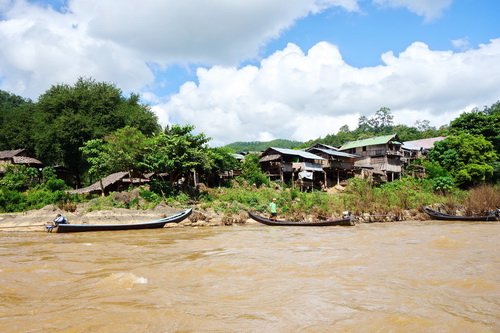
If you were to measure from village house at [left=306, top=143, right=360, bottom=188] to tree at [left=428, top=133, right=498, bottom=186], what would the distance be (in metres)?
8.71

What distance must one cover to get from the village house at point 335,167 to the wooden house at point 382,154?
210 cm

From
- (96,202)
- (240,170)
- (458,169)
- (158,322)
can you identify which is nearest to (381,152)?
(458,169)

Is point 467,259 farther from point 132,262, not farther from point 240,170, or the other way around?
point 240,170

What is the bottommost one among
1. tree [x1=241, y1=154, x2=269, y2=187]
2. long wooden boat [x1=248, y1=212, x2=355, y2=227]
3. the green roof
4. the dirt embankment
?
long wooden boat [x1=248, y1=212, x2=355, y2=227]

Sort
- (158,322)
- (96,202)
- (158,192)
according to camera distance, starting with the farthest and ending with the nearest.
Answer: (158,192) < (96,202) < (158,322)

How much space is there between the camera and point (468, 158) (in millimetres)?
30188

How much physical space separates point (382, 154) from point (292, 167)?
11.5m

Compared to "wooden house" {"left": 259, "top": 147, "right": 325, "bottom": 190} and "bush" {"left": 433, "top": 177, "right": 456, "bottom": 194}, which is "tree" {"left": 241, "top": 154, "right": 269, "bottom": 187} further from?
"bush" {"left": 433, "top": 177, "right": 456, "bottom": 194}

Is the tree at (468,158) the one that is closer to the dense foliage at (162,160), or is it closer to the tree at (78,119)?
the dense foliage at (162,160)

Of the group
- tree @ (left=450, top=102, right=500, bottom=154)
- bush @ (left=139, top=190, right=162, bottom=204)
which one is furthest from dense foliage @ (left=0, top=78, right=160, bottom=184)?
tree @ (left=450, top=102, right=500, bottom=154)

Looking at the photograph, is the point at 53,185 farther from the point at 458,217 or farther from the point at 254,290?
the point at 458,217

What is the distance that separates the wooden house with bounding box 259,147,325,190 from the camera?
30.8 m

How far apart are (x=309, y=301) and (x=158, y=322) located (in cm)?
205

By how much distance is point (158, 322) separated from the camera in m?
3.53
